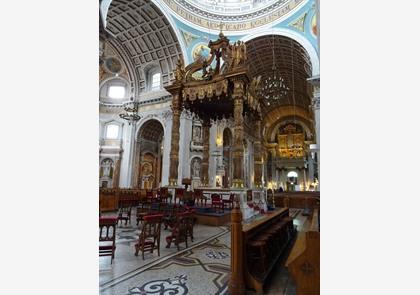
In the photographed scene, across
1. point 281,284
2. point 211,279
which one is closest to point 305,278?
point 281,284

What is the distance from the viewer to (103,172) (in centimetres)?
1748

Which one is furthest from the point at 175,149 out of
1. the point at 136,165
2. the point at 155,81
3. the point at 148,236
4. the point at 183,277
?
the point at 155,81

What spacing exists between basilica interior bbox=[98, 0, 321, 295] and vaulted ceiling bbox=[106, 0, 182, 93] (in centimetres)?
8

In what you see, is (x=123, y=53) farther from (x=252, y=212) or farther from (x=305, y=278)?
(x=305, y=278)

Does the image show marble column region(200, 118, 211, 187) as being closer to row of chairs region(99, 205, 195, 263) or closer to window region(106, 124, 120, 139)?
row of chairs region(99, 205, 195, 263)

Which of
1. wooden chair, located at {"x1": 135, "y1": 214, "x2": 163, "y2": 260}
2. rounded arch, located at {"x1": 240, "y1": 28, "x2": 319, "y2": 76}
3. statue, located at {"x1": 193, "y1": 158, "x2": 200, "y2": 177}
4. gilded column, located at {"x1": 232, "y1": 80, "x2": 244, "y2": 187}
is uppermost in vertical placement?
rounded arch, located at {"x1": 240, "y1": 28, "x2": 319, "y2": 76}

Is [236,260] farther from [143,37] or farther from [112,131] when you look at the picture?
[112,131]

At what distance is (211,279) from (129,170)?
50.1 feet

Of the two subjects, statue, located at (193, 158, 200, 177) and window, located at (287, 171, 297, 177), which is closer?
statue, located at (193, 158, 200, 177)

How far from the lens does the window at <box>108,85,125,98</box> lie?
63.0 feet

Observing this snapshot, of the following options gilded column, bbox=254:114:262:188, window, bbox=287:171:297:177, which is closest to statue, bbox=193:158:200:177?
gilded column, bbox=254:114:262:188

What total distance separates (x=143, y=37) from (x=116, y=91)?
17.8 feet

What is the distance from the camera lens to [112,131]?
60.5 ft

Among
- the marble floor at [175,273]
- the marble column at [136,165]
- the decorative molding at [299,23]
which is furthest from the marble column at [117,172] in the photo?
the decorative molding at [299,23]
